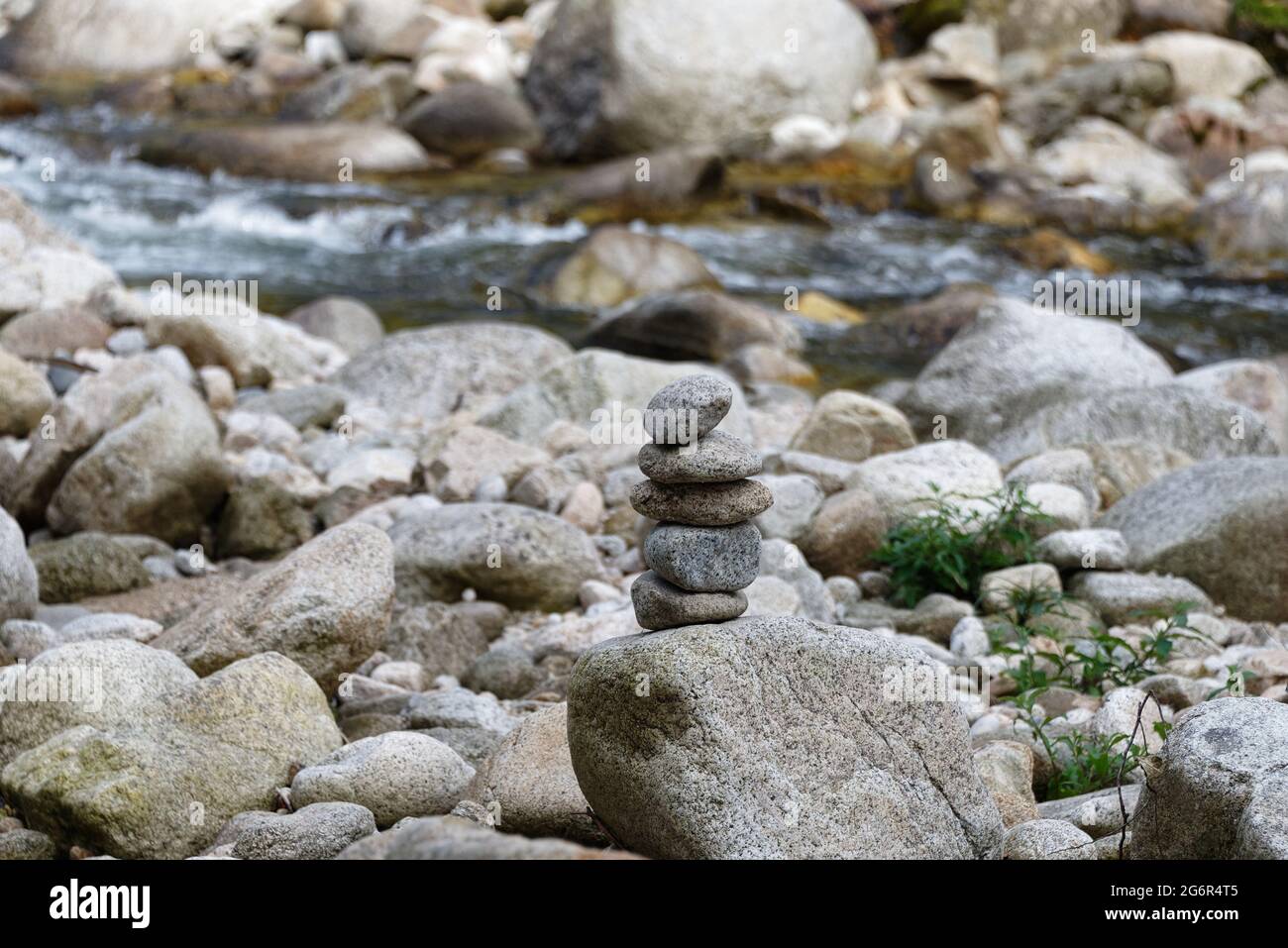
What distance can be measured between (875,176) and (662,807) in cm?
1747

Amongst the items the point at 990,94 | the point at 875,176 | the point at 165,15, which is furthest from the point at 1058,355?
the point at 165,15

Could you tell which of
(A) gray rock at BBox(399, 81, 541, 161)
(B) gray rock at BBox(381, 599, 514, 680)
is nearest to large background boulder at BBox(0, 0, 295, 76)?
(A) gray rock at BBox(399, 81, 541, 161)

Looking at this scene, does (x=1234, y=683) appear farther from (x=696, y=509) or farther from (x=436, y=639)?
(x=436, y=639)

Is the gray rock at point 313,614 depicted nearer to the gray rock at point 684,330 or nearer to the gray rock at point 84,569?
the gray rock at point 84,569

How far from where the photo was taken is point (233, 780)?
4.79 m

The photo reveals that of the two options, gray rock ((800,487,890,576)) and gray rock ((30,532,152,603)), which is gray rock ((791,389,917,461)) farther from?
gray rock ((30,532,152,603))

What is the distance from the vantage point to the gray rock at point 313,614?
5730mm

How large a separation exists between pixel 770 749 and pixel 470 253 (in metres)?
12.9

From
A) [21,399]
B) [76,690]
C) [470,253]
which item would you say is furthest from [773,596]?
[470,253]

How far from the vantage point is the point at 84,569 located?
24.0ft

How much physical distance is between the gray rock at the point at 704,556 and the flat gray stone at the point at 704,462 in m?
0.15

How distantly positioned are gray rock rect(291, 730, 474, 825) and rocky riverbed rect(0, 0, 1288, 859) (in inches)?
0.5

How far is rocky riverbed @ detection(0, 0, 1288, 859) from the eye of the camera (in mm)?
4047

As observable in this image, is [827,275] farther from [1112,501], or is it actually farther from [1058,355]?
[1112,501]
